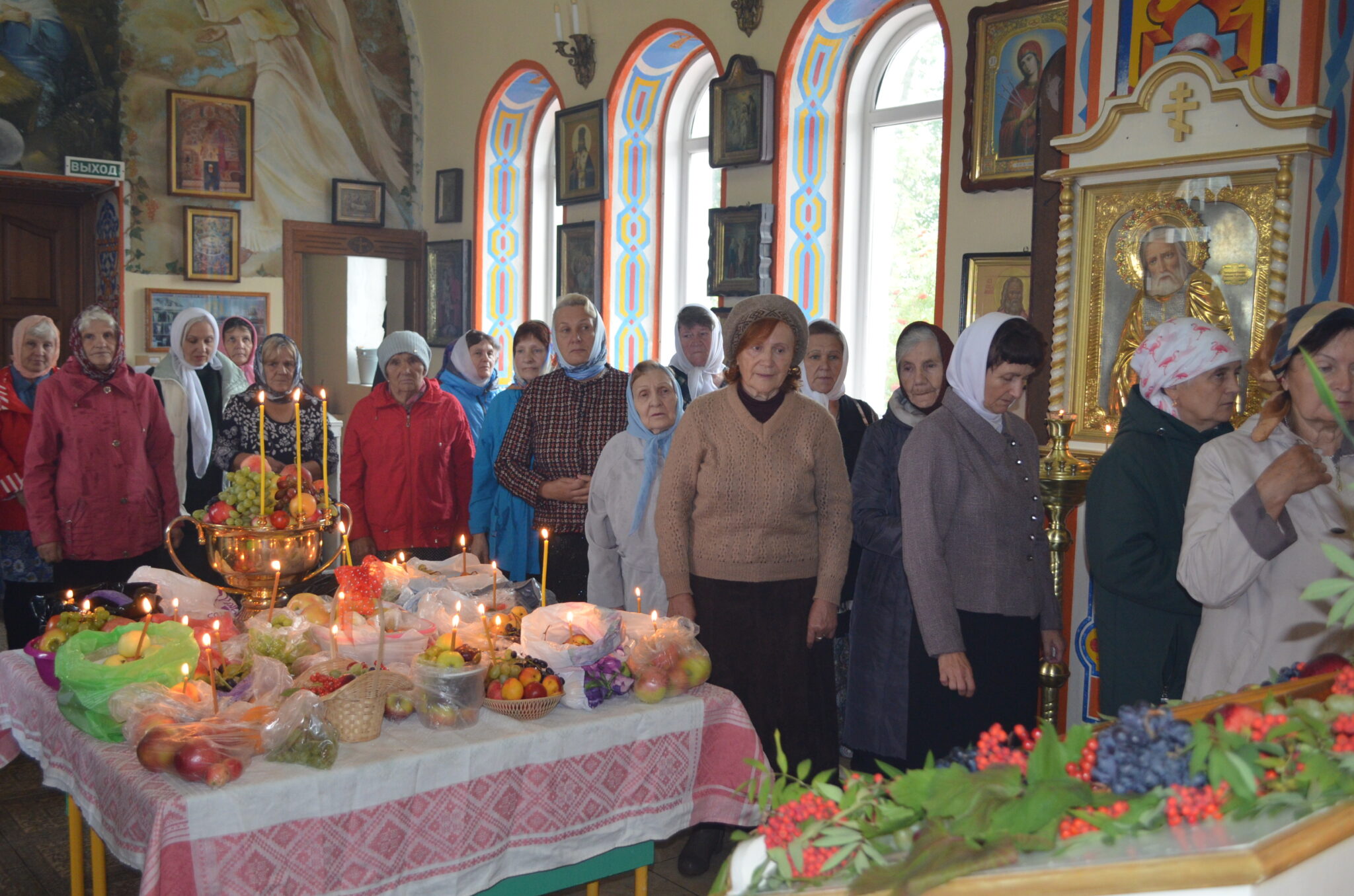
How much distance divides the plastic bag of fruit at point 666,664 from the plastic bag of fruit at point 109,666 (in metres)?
0.97

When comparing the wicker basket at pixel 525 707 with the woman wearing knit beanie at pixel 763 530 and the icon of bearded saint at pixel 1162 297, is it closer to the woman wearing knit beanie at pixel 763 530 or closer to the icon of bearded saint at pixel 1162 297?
the woman wearing knit beanie at pixel 763 530

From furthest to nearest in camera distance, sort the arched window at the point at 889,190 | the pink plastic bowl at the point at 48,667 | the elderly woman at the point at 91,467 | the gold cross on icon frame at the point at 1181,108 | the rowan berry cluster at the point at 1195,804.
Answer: the arched window at the point at 889,190 < the elderly woman at the point at 91,467 < the gold cross on icon frame at the point at 1181,108 < the pink plastic bowl at the point at 48,667 < the rowan berry cluster at the point at 1195,804

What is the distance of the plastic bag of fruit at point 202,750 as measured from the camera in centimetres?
201

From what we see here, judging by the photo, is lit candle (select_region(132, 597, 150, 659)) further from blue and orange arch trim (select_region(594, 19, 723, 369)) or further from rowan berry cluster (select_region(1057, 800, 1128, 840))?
blue and orange arch trim (select_region(594, 19, 723, 369))

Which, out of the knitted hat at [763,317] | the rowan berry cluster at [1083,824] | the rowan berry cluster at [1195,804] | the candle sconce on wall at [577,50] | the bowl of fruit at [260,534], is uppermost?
the candle sconce on wall at [577,50]

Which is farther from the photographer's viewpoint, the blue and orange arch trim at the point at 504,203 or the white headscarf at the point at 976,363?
the blue and orange arch trim at the point at 504,203

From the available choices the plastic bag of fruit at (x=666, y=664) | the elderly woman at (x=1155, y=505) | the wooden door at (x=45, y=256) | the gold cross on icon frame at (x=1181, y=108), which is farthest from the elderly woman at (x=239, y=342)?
the elderly woman at (x=1155, y=505)

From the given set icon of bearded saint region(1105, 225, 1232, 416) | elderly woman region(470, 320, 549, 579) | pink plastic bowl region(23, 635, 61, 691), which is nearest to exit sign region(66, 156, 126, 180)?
Result: elderly woman region(470, 320, 549, 579)

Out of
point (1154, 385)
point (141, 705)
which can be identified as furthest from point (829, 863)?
point (1154, 385)

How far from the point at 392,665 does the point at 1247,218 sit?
2.84 metres

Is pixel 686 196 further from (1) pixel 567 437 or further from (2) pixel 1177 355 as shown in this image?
(2) pixel 1177 355

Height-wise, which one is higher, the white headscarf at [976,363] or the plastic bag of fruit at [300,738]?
the white headscarf at [976,363]

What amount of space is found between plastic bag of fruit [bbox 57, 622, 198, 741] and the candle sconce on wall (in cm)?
644

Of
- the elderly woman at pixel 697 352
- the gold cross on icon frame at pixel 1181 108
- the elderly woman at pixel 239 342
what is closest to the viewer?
the gold cross on icon frame at pixel 1181 108
